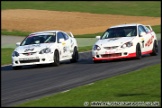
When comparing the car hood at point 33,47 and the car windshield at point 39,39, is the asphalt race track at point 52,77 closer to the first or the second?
the car hood at point 33,47

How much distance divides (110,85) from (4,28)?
39.0 metres

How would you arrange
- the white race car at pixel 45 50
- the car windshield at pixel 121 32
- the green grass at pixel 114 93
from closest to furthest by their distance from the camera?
the green grass at pixel 114 93, the white race car at pixel 45 50, the car windshield at pixel 121 32

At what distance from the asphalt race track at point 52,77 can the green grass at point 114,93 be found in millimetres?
777

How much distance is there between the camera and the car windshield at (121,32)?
76.0ft

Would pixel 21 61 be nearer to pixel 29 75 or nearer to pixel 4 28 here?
pixel 29 75

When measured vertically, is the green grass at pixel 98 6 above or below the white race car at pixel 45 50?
above

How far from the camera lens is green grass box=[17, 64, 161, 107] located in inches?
431

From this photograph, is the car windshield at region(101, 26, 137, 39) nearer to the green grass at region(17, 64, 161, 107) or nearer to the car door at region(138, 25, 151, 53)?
the car door at region(138, 25, 151, 53)

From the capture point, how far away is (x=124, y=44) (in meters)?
22.0

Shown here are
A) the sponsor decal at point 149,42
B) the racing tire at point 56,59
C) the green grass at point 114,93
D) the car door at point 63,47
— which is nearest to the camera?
the green grass at point 114,93

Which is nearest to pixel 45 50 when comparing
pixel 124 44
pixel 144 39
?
pixel 124 44

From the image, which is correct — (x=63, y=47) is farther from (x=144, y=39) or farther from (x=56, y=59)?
(x=144, y=39)

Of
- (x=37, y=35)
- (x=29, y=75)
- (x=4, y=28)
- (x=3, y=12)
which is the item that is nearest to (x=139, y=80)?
(x=29, y=75)

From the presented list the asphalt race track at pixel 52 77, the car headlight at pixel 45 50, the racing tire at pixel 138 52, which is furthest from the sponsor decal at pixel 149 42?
the car headlight at pixel 45 50
